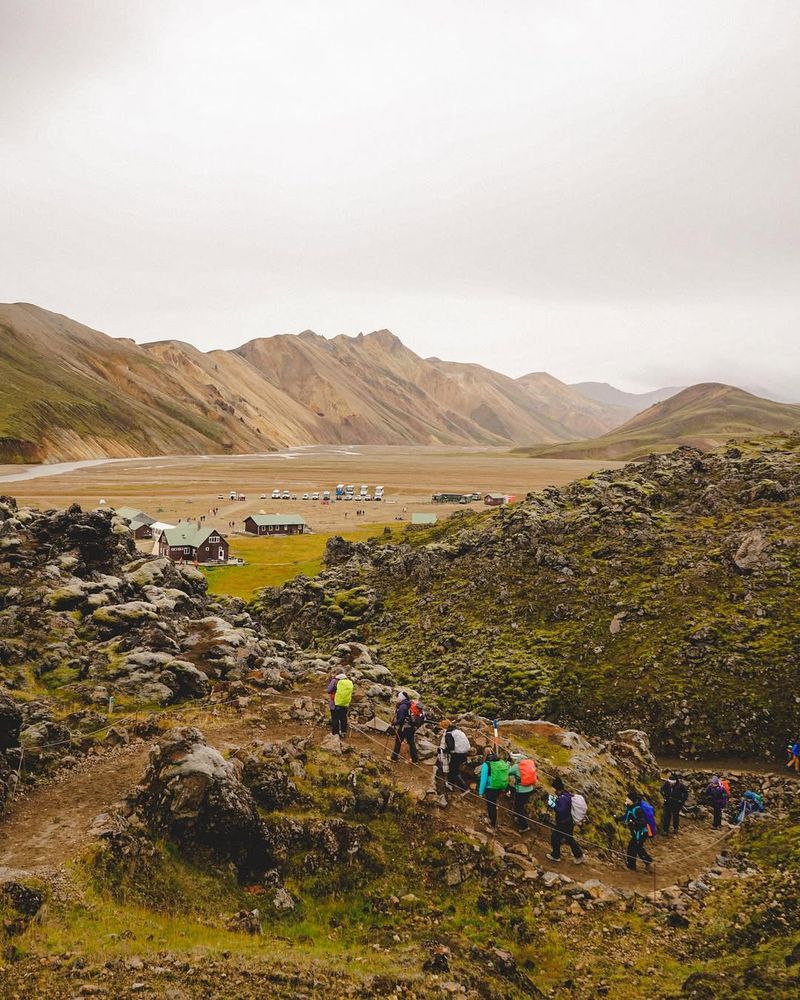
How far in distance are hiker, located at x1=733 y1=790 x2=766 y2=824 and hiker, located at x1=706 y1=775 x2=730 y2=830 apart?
0.60 metres

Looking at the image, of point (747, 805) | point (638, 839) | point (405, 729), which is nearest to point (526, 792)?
point (638, 839)

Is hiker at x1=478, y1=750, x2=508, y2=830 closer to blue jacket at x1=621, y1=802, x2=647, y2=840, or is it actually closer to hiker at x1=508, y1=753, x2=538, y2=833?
hiker at x1=508, y1=753, x2=538, y2=833

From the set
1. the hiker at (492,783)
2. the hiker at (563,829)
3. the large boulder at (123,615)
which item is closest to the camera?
the hiker at (563,829)

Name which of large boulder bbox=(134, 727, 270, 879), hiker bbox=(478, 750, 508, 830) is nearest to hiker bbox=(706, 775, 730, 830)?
hiker bbox=(478, 750, 508, 830)

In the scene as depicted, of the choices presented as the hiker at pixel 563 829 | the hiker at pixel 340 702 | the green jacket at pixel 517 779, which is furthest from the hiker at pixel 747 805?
the hiker at pixel 340 702

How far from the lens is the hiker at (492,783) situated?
1751 cm

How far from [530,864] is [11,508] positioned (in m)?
40.9

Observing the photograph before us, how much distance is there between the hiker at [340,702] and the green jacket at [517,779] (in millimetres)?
5815

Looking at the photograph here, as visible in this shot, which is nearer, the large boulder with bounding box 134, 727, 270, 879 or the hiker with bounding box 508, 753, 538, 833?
the large boulder with bounding box 134, 727, 270, 879

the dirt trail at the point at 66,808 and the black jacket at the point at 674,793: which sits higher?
the dirt trail at the point at 66,808

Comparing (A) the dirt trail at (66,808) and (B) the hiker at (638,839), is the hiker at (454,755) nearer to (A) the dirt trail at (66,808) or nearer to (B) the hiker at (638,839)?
(B) the hiker at (638,839)

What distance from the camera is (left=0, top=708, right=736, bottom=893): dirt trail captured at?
13719 millimetres

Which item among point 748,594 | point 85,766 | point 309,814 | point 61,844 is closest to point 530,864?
point 309,814

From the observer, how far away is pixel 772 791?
2256 cm
